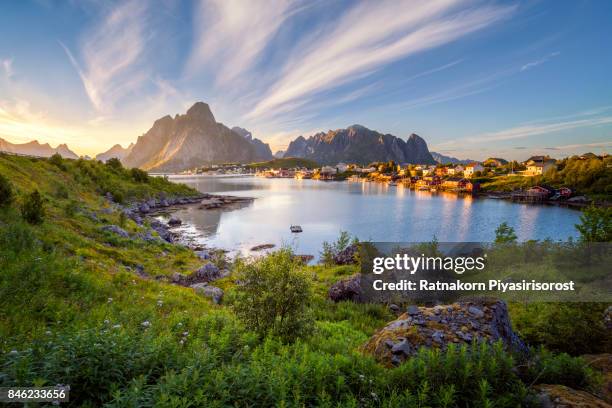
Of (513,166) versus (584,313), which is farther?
(513,166)

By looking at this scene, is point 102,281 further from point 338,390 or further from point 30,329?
point 338,390

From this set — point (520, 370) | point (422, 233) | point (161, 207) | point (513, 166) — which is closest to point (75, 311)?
point (520, 370)

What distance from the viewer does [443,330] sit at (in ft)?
27.2

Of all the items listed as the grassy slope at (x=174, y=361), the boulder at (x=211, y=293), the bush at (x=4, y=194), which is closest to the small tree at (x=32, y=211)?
the bush at (x=4, y=194)

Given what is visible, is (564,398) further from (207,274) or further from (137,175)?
(137,175)

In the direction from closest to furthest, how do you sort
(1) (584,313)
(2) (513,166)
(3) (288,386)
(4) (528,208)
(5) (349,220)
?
(3) (288,386) < (1) (584,313) < (5) (349,220) < (4) (528,208) < (2) (513,166)

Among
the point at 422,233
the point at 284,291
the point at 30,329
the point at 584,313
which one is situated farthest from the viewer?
the point at 422,233

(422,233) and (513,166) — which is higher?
(513,166)

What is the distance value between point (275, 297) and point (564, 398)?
6.90 meters

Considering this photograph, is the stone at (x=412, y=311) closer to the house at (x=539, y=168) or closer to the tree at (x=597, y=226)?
the tree at (x=597, y=226)

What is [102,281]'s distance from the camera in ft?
40.0

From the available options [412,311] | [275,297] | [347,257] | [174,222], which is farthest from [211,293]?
[174,222]

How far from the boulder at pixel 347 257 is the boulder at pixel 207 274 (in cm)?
1284

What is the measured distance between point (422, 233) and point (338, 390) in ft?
165
